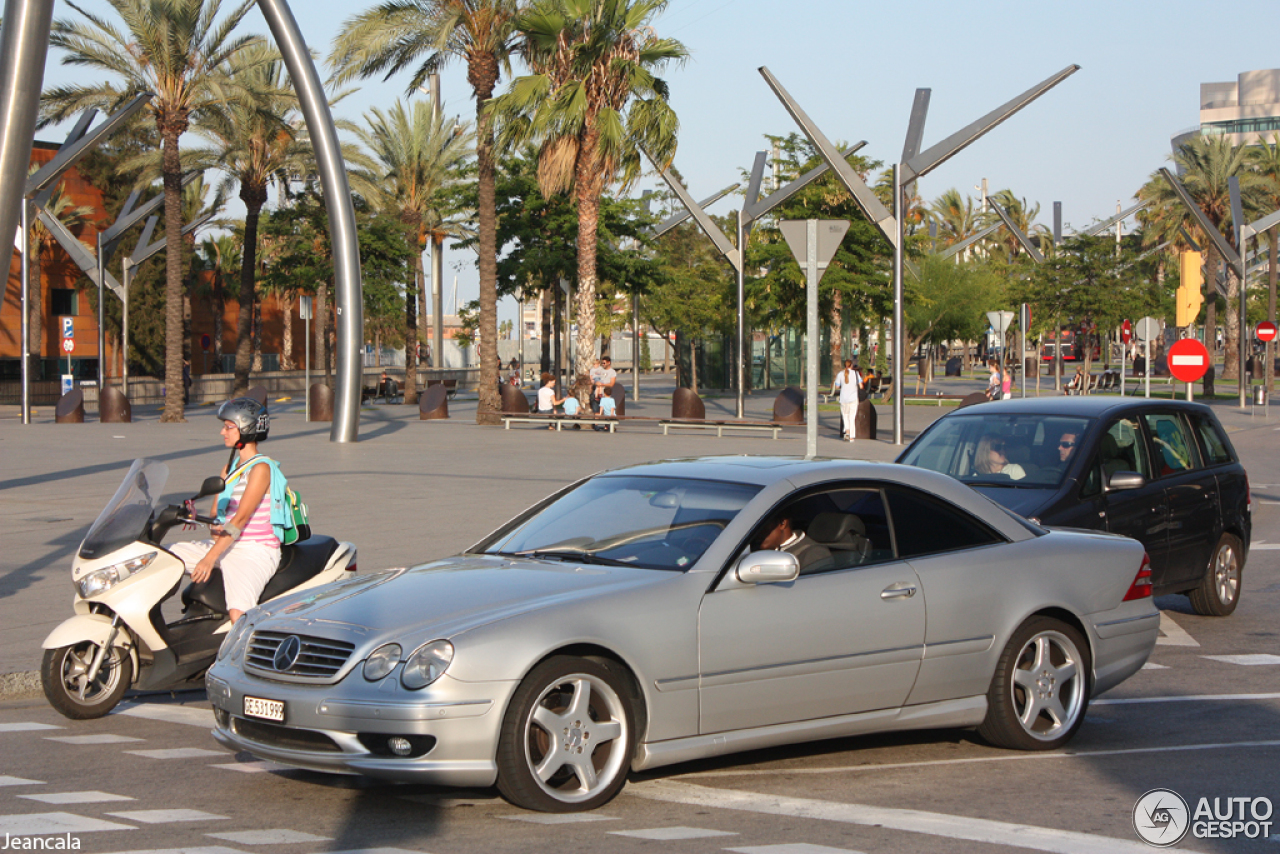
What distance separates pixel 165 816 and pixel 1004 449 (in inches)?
263

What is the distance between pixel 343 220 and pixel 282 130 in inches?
794

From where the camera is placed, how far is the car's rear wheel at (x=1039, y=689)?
252 inches

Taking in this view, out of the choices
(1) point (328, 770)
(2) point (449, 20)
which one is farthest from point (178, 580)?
(2) point (449, 20)

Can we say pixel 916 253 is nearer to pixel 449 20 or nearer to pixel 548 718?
pixel 449 20

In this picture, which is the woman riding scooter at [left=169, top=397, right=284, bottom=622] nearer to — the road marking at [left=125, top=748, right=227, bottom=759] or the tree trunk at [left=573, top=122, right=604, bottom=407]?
the road marking at [left=125, top=748, right=227, bottom=759]

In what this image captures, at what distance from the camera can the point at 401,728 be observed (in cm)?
499

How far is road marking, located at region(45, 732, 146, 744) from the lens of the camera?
679 cm

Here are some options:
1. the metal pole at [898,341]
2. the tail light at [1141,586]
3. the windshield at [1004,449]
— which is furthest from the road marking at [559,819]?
the metal pole at [898,341]

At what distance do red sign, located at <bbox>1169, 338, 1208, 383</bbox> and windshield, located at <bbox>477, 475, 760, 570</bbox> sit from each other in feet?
63.7

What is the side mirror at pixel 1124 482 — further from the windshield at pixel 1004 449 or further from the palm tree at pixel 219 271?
the palm tree at pixel 219 271

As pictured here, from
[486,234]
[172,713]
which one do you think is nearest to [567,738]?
[172,713]

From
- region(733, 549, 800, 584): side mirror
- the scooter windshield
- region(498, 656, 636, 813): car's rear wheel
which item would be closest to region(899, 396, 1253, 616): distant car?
region(733, 549, 800, 584): side mirror

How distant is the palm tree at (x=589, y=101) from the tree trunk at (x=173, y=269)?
10.3m

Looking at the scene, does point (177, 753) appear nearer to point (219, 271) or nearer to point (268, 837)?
point (268, 837)
